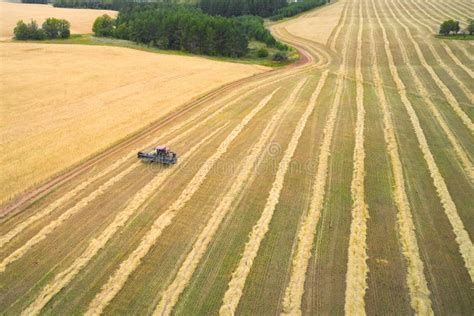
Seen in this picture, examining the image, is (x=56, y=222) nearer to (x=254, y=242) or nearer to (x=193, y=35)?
(x=254, y=242)

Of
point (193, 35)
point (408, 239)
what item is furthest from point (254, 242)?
point (193, 35)

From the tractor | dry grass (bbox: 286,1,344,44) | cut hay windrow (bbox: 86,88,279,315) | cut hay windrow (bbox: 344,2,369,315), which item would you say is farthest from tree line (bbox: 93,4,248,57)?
the tractor

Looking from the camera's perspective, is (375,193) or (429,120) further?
(429,120)

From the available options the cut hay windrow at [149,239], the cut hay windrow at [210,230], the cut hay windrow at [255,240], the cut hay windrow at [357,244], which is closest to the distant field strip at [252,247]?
the cut hay windrow at [255,240]

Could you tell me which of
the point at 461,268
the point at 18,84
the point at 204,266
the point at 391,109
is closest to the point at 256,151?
the point at 204,266

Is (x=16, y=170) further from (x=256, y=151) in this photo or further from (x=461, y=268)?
(x=461, y=268)

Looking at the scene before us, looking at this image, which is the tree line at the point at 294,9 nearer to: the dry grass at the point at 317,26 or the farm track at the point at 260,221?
the dry grass at the point at 317,26
